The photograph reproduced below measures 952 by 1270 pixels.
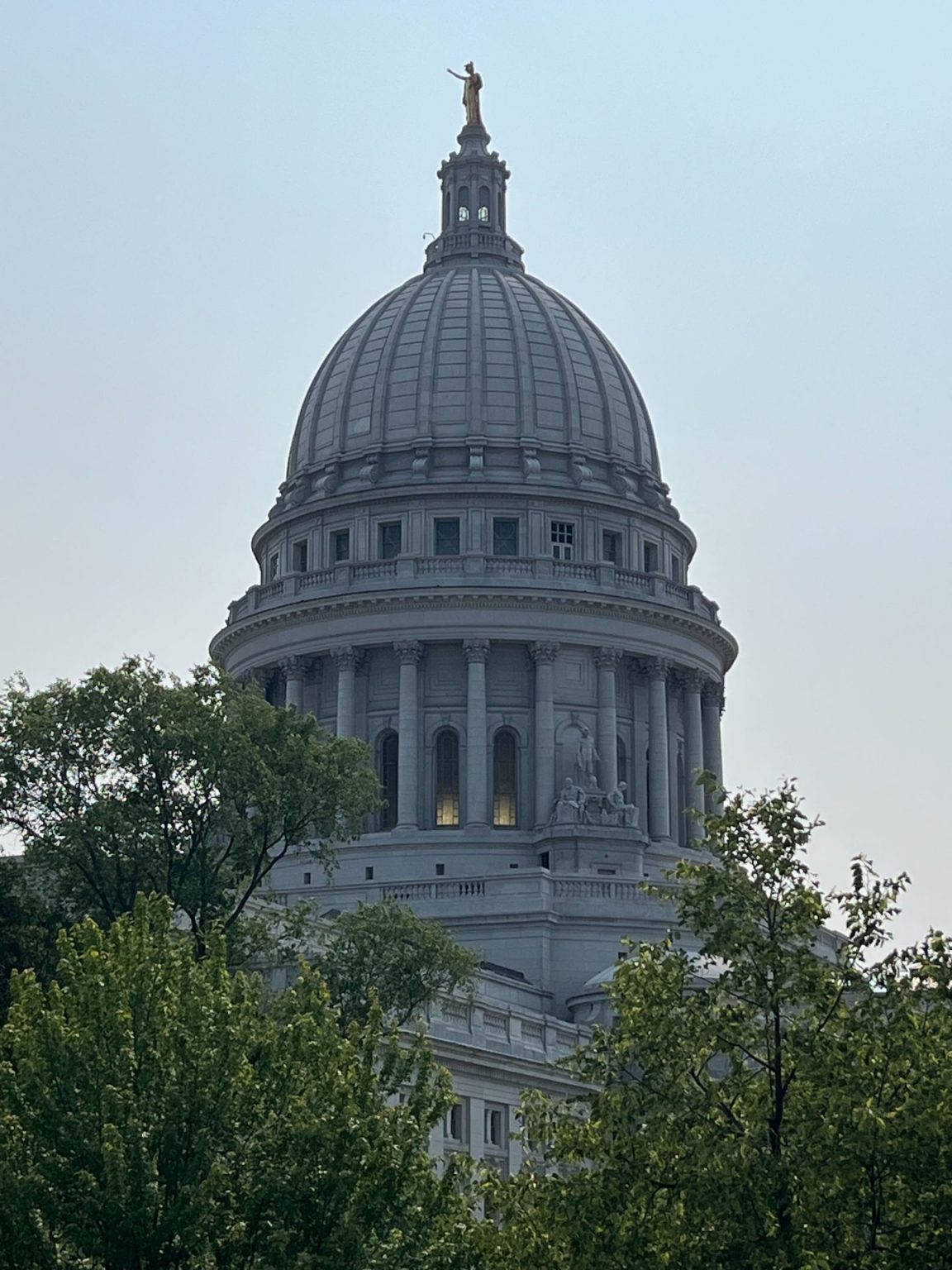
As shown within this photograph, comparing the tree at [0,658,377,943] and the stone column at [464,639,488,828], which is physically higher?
the stone column at [464,639,488,828]

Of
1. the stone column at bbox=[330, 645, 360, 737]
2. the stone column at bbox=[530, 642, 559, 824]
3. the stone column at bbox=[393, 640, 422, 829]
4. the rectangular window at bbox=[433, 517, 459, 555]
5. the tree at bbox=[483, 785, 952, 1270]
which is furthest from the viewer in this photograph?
the rectangular window at bbox=[433, 517, 459, 555]

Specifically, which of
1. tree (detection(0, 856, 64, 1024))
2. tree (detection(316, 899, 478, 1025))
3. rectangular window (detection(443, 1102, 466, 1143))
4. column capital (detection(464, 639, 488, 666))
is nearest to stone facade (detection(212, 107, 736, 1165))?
column capital (detection(464, 639, 488, 666))

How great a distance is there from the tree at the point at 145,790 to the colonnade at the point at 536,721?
4299 centimetres

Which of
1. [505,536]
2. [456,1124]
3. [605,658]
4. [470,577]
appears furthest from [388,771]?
[456,1124]

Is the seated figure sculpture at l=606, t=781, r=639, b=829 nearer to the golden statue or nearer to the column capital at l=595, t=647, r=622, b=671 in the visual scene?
the column capital at l=595, t=647, r=622, b=671

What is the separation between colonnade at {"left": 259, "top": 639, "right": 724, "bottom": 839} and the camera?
332ft

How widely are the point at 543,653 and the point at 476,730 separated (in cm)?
456

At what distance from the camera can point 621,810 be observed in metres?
97.9

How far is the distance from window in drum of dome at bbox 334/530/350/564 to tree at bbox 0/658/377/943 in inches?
2100

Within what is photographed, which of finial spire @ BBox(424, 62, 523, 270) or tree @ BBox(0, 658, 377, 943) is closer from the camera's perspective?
tree @ BBox(0, 658, 377, 943)

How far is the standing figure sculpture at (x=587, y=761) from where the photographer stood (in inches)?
3962

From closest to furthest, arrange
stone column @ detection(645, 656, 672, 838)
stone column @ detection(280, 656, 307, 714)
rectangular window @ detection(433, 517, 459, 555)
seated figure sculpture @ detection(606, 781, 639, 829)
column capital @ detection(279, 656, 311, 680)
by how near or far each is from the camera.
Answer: seated figure sculpture @ detection(606, 781, 639, 829), stone column @ detection(645, 656, 672, 838), stone column @ detection(280, 656, 307, 714), column capital @ detection(279, 656, 311, 680), rectangular window @ detection(433, 517, 459, 555)

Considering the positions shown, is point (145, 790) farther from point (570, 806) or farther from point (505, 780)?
point (505, 780)

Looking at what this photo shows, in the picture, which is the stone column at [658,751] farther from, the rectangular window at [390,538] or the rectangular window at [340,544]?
the rectangular window at [340,544]
